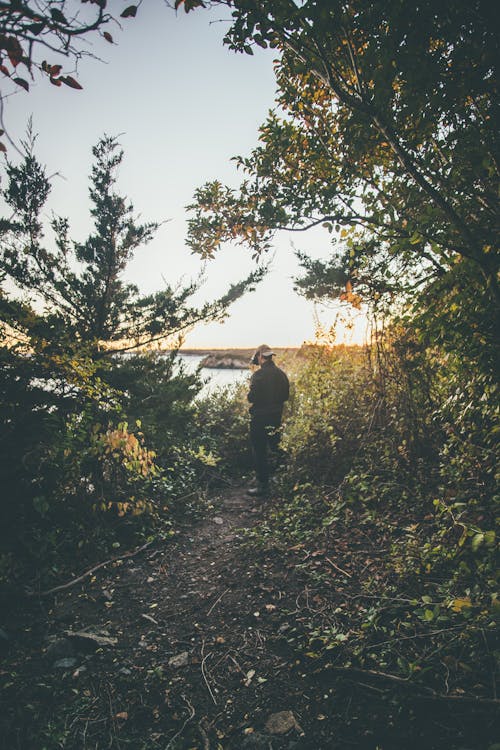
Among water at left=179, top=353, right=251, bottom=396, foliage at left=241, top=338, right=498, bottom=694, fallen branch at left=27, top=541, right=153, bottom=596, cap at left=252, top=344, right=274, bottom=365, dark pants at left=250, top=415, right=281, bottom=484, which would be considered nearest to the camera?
foliage at left=241, top=338, right=498, bottom=694

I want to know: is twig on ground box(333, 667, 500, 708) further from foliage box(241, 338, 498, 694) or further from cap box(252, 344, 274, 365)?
cap box(252, 344, 274, 365)

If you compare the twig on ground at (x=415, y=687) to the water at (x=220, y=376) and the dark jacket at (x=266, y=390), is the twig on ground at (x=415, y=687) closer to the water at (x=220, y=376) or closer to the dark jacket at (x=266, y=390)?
the dark jacket at (x=266, y=390)

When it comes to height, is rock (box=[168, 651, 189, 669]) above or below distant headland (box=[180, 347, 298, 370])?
below

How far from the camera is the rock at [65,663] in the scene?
254cm

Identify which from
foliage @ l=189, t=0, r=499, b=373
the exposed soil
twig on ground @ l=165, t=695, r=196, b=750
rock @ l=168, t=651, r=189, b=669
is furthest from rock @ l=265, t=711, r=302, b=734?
foliage @ l=189, t=0, r=499, b=373

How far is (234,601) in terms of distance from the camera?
10.7 feet

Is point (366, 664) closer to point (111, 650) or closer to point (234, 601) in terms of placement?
point (234, 601)

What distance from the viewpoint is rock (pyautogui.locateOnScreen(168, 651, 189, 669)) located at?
258 centimetres

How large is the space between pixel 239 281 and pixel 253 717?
7112 mm

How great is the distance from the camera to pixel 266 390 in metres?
6.71

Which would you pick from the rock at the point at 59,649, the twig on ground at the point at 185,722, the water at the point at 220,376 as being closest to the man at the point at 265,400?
the water at the point at 220,376

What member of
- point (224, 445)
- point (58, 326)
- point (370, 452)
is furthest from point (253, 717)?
point (224, 445)

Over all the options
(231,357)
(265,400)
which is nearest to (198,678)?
(265,400)

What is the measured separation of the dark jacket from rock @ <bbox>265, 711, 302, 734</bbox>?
4.86m
